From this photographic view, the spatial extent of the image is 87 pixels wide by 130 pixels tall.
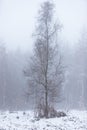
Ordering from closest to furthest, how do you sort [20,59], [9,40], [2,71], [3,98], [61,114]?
[61,114] → [3,98] → [2,71] → [20,59] → [9,40]

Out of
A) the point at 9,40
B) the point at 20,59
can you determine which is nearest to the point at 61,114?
the point at 20,59

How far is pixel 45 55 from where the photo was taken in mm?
23500

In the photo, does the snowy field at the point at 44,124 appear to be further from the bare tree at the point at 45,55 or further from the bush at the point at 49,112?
the bare tree at the point at 45,55

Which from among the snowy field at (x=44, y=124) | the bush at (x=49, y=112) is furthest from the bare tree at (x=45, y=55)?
the snowy field at (x=44, y=124)

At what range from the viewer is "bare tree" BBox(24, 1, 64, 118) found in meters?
23.4

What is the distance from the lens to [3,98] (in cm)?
5197

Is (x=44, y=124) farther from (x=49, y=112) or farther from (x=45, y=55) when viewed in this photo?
(x=45, y=55)

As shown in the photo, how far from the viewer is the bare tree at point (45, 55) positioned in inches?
922

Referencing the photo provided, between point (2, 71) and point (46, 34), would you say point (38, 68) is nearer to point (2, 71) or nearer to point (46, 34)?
point (46, 34)

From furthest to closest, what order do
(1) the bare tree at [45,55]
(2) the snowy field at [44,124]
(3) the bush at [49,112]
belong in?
(1) the bare tree at [45,55]
(3) the bush at [49,112]
(2) the snowy field at [44,124]

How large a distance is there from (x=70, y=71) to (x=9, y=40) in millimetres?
43377

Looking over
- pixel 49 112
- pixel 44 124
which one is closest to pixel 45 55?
pixel 49 112

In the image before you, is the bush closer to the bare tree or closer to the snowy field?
the bare tree

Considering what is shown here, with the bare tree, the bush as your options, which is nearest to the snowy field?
the bush
